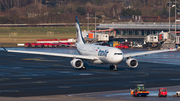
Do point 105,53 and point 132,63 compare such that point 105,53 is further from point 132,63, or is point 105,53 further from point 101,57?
point 132,63

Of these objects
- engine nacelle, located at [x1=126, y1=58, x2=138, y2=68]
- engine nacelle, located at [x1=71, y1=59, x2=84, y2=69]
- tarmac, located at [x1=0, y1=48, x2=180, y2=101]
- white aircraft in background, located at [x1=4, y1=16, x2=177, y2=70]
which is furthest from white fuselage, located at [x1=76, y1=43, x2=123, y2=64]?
engine nacelle, located at [x1=126, y1=58, x2=138, y2=68]

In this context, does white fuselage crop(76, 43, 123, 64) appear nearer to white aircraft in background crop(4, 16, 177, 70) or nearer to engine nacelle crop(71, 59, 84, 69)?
white aircraft in background crop(4, 16, 177, 70)

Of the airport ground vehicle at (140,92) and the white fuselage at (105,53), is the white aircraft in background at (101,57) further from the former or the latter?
the airport ground vehicle at (140,92)

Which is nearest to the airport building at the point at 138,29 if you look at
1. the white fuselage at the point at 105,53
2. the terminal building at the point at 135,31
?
the terminal building at the point at 135,31

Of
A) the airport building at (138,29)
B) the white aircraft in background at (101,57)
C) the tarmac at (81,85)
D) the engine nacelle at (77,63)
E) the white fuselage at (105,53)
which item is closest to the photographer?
the tarmac at (81,85)

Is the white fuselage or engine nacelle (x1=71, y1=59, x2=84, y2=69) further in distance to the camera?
engine nacelle (x1=71, y1=59, x2=84, y2=69)

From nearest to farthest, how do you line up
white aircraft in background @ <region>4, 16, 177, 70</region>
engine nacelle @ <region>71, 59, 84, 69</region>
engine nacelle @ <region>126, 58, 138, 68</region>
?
white aircraft in background @ <region>4, 16, 177, 70</region> → engine nacelle @ <region>71, 59, 84, 69</region> → engine nacelle @ <region>126, 58, 138, 68</region>

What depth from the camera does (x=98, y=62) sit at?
5403 centimetres

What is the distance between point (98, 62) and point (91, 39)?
77.3 m

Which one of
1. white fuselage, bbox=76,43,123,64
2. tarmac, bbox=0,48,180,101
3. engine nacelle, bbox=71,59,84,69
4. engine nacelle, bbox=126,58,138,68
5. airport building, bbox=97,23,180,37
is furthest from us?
airport building, bbox=97,23,180,37

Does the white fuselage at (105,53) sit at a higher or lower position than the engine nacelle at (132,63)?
higher

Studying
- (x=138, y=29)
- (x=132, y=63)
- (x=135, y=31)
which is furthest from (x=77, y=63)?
(x=135, y=31)

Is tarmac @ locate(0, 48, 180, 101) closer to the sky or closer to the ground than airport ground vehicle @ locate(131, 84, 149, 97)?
closer to the ground

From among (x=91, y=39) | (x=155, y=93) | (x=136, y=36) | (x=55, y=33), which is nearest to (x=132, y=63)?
(x=155, y=93)
